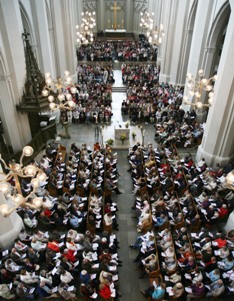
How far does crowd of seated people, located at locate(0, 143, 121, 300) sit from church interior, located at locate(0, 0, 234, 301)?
0.13 feet

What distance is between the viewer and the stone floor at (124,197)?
29.2ft

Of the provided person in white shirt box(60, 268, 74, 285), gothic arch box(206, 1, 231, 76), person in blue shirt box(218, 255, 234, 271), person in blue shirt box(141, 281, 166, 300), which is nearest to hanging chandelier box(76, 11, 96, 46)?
gothic arch box(206, 1, 231, 76)

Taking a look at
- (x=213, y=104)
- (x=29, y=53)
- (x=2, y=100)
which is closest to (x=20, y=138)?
(x=2, y=100)

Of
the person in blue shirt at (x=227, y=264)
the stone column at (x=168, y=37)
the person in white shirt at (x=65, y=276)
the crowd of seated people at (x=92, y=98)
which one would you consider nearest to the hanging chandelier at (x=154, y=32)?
the stone column at (x=168, y=37)

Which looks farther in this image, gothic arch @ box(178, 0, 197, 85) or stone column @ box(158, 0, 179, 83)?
stone column @ box(158, 0, 179, 83)

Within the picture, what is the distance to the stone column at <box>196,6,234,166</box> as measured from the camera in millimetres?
11398

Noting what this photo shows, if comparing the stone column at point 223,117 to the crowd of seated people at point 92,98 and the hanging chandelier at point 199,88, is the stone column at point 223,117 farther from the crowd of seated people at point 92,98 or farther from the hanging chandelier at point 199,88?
the crowd of seated people at point 92,98

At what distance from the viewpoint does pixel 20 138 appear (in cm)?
1520

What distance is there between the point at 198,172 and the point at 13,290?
8.91 metres

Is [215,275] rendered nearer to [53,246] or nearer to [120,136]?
[53,246]

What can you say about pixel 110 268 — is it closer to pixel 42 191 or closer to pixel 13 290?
pixel 13 290

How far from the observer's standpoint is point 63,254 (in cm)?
882

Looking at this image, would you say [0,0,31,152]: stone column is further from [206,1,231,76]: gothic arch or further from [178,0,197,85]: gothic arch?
[178,0,197,85]: gothic arch

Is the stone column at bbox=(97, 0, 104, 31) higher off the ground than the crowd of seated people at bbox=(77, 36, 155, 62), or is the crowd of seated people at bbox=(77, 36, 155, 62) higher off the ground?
the stone column at bbox=(97, 0, 104, 31)
